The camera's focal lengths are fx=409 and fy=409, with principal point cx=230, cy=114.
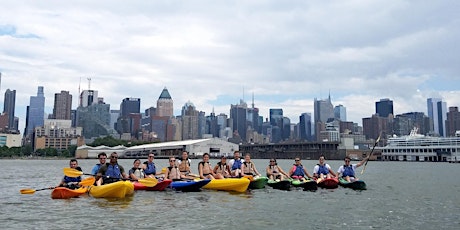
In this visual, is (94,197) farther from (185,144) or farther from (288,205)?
(185,144)

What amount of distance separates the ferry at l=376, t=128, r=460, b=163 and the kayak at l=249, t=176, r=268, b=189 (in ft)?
400

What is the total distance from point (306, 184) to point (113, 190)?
11763mm


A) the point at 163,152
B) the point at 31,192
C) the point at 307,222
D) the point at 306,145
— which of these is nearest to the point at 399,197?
the point at 307,222

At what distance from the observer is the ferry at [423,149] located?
13275 centimetres

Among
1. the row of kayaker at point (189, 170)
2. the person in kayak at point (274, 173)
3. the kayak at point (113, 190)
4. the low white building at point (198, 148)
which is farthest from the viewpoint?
the low white building at point (198, 148)

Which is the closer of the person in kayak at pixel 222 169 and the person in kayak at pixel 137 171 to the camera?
the person in kayak at pixel 137 171

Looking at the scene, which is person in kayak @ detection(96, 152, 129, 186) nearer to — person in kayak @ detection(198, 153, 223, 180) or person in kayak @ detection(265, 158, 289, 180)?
→ person in kayak @ detection(198, 153, 223, 180)

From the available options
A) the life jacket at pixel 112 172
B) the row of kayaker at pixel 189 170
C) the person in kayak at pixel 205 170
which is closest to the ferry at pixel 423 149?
the row of kayaker at pixel 189 170

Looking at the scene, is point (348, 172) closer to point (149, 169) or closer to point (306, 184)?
point (306, 184)

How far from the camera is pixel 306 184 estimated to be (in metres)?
25.4

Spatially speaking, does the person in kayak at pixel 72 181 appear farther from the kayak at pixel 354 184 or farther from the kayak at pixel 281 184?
the kayak at pixel 354 184

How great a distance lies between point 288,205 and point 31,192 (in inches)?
554

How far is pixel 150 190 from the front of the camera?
2398 cm

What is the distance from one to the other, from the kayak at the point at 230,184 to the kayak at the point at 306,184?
145 inches
